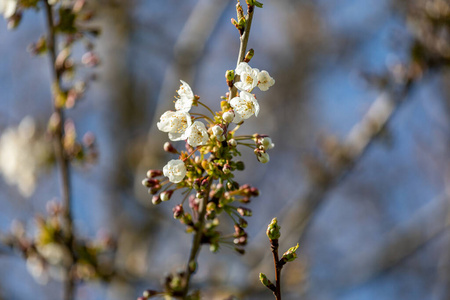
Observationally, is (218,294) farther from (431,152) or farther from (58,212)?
(431,152)

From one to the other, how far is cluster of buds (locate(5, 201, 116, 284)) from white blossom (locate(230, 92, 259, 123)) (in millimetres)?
1722

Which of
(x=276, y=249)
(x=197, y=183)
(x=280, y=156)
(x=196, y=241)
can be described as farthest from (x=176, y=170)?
(x=280, y=156)

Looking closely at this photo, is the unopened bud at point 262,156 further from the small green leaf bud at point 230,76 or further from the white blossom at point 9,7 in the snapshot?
the white blossom at point 9,7

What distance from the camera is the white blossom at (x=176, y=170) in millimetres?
1367

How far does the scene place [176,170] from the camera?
4.50 ft

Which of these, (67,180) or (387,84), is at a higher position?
(387,84)

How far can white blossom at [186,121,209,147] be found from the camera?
130 cm

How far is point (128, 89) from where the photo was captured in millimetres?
7750

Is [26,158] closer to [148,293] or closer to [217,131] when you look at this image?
[148,293]

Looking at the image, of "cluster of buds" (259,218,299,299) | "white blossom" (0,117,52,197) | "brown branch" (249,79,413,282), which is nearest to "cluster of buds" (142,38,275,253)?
"cluster of buds" (259,218,299,299)

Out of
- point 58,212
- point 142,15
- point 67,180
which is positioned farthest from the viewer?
point 142,15

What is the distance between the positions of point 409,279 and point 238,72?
8.52 meters

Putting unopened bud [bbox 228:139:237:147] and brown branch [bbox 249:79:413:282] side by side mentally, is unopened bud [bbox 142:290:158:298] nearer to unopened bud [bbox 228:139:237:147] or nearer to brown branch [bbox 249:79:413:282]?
unopened bud [bbox 228:139:237:147]

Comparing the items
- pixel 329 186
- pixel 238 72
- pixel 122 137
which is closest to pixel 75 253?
pixel 238 72
